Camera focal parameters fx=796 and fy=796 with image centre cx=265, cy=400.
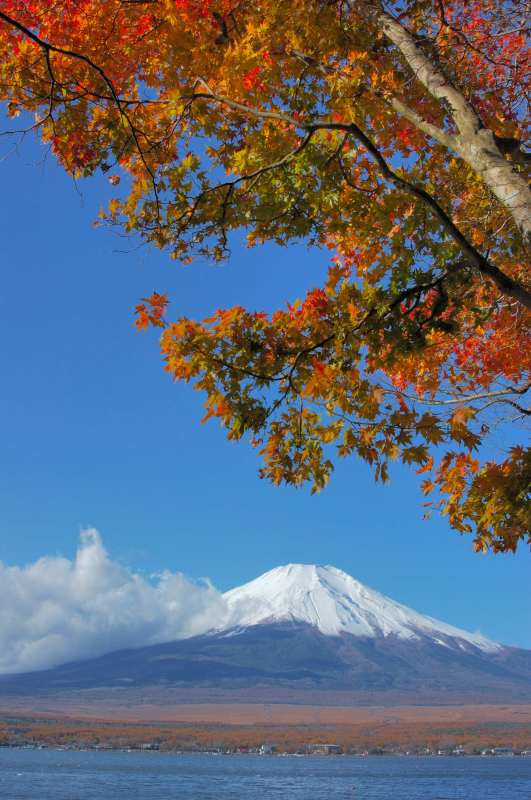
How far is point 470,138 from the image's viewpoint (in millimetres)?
7422

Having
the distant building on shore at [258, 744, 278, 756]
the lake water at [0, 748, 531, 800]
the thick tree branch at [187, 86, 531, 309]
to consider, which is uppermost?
the thick tree branch at [187, 86, 531, 309]

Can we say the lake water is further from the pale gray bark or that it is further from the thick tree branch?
the pale gray bark

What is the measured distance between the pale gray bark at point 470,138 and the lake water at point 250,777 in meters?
66.8

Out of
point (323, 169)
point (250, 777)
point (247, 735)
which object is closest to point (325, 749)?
point (247, 735)

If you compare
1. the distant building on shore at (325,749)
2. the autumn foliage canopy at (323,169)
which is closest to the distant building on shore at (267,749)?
the distant building on shore at (325,749)

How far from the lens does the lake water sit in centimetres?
7144

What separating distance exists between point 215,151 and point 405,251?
305 cm

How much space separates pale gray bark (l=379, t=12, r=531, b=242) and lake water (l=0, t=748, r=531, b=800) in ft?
219

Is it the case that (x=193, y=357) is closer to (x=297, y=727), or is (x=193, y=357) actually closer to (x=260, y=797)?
(x=260, y=797)

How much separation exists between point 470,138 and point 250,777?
324ft

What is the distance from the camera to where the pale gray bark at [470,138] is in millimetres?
6957

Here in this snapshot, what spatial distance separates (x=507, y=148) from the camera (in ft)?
25.9

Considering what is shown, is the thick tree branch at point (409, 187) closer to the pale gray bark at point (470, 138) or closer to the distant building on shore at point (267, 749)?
the pale gray bark at point (470, 138)

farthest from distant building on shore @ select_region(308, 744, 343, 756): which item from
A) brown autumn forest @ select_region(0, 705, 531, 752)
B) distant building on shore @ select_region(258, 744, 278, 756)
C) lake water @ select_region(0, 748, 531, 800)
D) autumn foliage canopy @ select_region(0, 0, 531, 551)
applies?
autumn foliage canopy @ select_region(0, 0, 531, 551)
